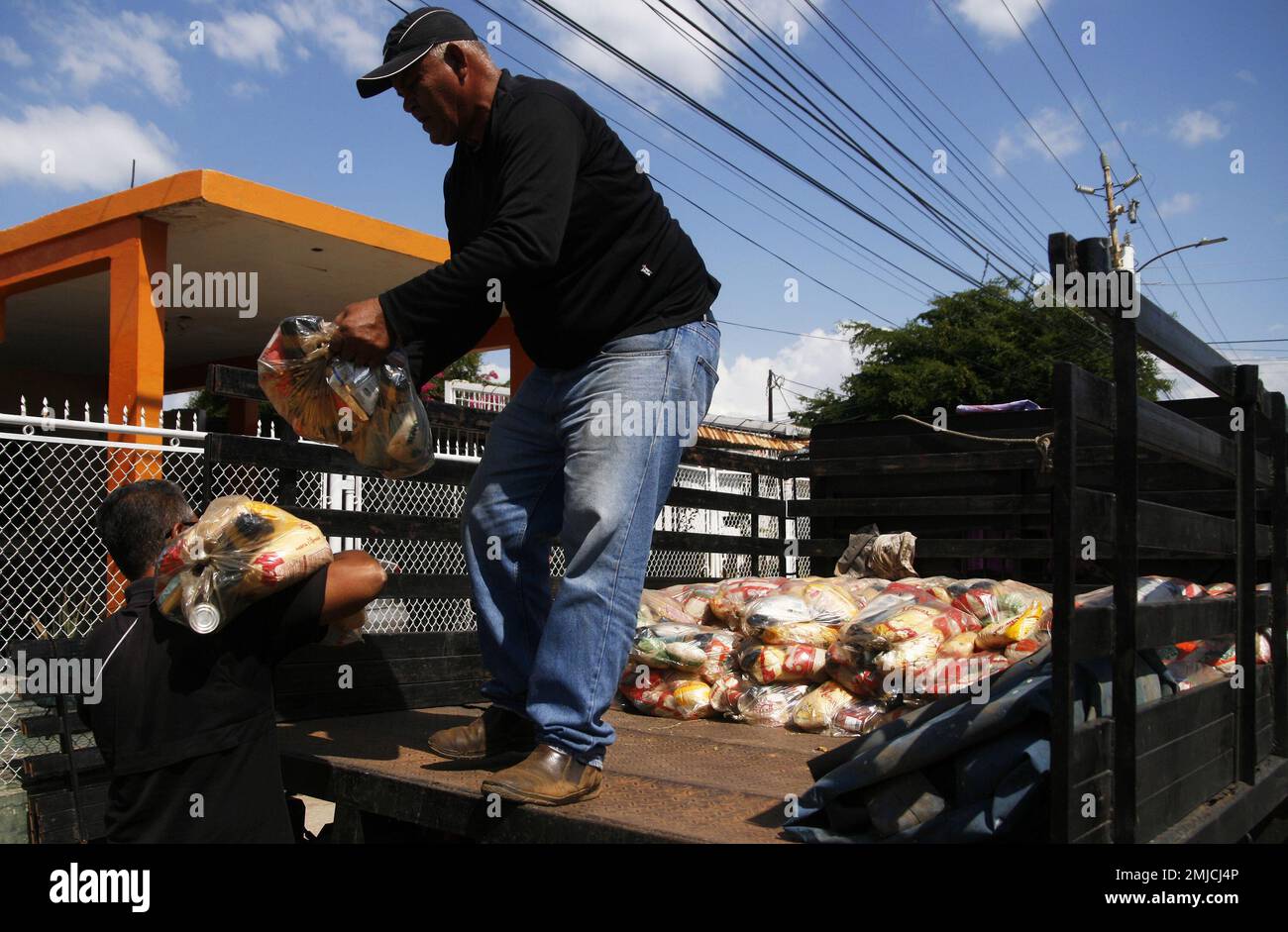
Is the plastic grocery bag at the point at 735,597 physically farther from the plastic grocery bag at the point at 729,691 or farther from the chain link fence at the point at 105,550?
the chain link fence at the point at 105,550

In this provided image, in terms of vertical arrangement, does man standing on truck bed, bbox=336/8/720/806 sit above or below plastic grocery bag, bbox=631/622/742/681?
above

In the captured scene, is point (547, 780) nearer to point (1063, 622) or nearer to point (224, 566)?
point (224, 566)

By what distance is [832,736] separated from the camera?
3.44 m

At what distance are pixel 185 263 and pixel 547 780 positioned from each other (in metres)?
11.3

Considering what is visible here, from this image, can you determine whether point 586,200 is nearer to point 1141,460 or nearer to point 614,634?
point 614,634

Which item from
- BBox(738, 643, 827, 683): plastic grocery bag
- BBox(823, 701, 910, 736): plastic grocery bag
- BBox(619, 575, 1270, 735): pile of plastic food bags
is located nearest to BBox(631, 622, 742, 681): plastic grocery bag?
BBox(619, 575, 1270, 735): pile of plastic food bags

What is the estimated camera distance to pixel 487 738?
2.80 m

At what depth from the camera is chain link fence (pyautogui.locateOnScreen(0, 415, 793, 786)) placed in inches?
213

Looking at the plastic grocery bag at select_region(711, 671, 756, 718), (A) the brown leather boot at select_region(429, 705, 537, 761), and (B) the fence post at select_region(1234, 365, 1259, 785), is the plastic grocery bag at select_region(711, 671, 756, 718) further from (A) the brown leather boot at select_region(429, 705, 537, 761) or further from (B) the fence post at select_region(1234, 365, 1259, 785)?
(B) the fence post at select_region(1234, 365, 1259, 785)

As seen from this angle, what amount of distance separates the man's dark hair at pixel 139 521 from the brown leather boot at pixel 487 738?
885 millimetres

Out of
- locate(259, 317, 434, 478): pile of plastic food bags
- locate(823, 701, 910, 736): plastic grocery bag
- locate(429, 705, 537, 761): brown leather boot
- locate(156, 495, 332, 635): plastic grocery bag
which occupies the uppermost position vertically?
locate(259, 317, 434, 478): pile of plastic food bags

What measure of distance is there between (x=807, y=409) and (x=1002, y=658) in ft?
106

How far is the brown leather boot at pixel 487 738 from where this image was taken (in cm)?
278

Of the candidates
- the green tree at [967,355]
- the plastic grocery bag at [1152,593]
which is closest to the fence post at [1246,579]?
the plastic grocery bag at [1152,593]
